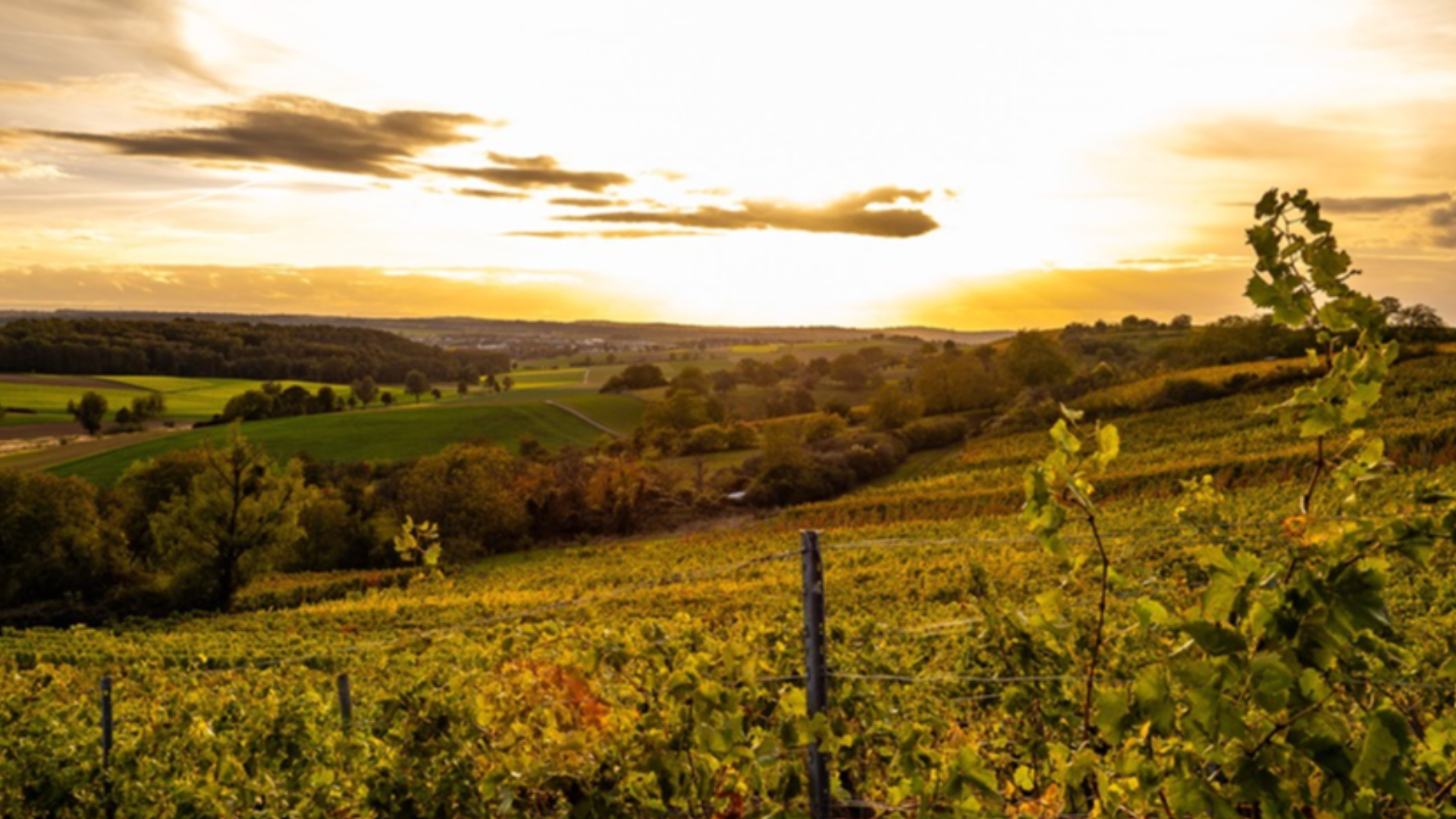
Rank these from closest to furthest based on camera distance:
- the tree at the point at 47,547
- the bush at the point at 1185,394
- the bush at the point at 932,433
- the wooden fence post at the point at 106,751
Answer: the wooden fence post at the point at 106,751, the tree at the point at 47,547, the bush at the point at 1185,394, the bush at the point at 932,433

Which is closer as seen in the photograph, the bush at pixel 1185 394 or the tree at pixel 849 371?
the bush at pixel 1185 394

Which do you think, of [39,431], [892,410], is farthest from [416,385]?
[892,410]

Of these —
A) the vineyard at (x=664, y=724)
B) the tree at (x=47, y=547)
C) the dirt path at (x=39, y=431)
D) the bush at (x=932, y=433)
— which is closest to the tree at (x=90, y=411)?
the dirt path at (x=39, y=431)

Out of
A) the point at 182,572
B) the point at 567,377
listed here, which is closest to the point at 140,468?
the point at 182,572

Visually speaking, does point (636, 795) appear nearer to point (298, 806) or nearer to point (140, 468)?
point (298, 806)

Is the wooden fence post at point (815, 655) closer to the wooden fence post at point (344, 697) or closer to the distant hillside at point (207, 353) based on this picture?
the wooden fence post at point (344, 697)

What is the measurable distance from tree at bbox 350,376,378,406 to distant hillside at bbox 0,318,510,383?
14441 millimetres

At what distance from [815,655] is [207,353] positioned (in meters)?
136

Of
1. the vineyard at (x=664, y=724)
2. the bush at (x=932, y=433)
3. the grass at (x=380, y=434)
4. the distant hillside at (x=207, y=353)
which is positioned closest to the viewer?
the vineyard at (x=664, y=724)

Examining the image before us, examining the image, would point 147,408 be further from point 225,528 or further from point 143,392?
point 225,528

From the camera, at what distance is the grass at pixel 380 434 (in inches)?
2926

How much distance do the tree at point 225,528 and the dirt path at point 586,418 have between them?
145 ft

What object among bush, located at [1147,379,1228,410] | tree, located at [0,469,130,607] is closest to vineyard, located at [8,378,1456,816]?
tree, located at [0,469,130,607]

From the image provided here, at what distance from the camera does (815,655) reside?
13.1 ft
